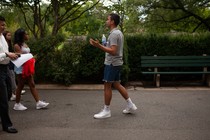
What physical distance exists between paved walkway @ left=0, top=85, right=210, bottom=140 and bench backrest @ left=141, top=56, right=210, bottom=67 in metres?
1.33

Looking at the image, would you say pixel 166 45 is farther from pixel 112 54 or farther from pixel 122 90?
pixel 112 54

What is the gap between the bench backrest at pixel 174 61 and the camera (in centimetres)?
970

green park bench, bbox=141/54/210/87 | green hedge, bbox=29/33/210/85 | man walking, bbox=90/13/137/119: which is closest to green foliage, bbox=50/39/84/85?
green hedge, bbox=29/33/210/85

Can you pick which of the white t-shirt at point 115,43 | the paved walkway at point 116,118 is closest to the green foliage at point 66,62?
the paved walkway at point 116,118

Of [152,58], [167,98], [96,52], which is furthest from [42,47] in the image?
[167,98]

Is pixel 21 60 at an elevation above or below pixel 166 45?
below

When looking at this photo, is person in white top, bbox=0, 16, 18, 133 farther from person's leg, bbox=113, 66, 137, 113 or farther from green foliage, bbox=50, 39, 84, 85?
green foliage, bbox=50, 39, 84, 85

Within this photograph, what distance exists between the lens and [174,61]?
981cm

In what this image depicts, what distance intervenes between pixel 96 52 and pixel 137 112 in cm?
345

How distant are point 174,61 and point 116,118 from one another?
4395mm

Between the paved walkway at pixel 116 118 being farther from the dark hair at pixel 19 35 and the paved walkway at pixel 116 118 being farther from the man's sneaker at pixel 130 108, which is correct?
the dark hair at pixel 19 35

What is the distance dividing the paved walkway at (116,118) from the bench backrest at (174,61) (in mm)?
1329

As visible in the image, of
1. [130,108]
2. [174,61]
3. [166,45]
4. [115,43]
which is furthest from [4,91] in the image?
[166,45]

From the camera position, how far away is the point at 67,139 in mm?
4855
